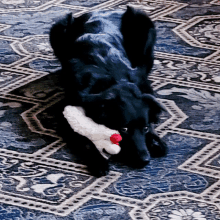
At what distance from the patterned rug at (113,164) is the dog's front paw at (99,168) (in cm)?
2

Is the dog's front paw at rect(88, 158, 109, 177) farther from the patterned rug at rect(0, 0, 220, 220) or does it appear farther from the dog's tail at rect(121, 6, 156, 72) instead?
the dog's tail at rect(121, 6, 156, 72)

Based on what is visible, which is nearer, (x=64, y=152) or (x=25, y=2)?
(x=64, y=152)

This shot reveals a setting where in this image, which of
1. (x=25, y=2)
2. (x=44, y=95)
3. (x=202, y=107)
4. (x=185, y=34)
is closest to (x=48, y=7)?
(x=25, y=2)

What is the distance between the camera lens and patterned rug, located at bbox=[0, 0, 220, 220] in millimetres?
1647

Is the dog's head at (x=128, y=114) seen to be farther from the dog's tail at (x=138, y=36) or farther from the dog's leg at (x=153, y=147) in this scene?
the dog's tail at (x=138, y=36)

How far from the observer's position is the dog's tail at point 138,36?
6.99ft

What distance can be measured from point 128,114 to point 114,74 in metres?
0.18

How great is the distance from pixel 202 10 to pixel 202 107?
1196 mm

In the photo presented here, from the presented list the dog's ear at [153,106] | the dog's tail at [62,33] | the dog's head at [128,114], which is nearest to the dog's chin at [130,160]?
the dog's head at [128,114]

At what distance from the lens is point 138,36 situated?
2174mm

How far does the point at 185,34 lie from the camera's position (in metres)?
2.93

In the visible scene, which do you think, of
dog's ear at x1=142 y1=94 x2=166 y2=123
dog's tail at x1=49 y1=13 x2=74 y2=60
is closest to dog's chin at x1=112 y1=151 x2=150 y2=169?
dog's ear at x1=142 y1=94 x2=166 y2=123

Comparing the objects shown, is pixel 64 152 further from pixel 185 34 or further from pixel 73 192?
pixel 185 34

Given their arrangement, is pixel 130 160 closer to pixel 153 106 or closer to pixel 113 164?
pixel 113 164
